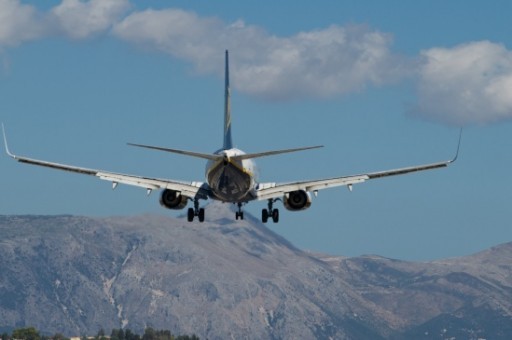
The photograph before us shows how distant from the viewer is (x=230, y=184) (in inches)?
5753

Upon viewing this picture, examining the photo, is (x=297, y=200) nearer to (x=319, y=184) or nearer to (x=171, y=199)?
(x=319, y=184)

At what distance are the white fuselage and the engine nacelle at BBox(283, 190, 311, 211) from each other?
6628mm

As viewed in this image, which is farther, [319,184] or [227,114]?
[227,114]

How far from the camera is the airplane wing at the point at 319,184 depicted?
15400cm

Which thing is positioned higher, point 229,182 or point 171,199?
point 229,182

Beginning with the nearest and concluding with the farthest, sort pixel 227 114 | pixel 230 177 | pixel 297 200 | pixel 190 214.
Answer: pixel 230 177 → pixel 190 214 → pixel 297 200 → pixel 227 114

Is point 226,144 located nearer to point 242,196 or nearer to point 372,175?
Answer: point 242,196

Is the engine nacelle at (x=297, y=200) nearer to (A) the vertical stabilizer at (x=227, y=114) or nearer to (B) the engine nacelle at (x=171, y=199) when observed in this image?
(A) the vertical stabilizer at (x=227, y=114)

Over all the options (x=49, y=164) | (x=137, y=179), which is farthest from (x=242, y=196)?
(x=49, y=164)

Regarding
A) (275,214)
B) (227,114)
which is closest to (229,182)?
(275,214)

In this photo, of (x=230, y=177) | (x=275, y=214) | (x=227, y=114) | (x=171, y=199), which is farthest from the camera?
(x=227, y=114)

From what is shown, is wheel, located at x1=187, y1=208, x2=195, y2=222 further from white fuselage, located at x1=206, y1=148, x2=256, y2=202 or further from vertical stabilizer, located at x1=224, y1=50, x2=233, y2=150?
vertical stabilizer, located at x1=224, y1=50, x2=233, y2=150

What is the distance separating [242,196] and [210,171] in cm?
648

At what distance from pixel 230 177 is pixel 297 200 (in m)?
12.4
